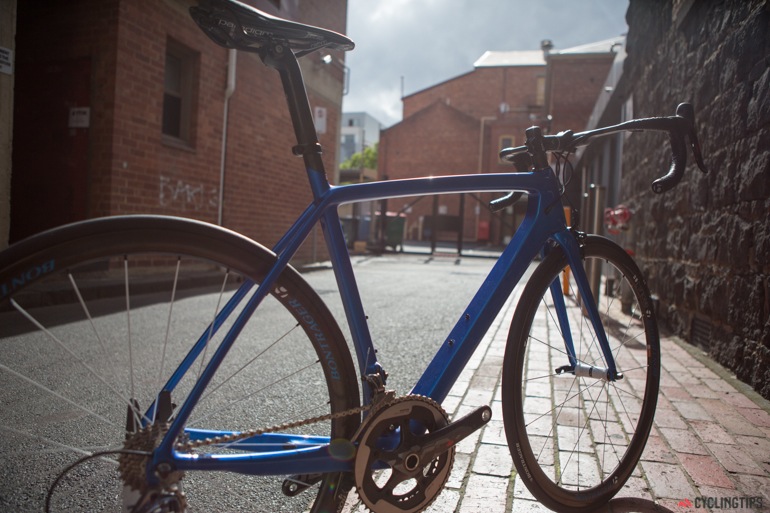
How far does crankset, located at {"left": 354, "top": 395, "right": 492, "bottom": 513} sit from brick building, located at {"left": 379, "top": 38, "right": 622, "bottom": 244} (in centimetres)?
3110

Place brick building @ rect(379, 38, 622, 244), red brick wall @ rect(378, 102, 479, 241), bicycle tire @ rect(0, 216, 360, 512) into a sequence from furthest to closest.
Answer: red brick wall @ rect(378, 102, 479, 241)
brick building @ rect(379, 38, 622, 244)
bicycle tire @ rect(0, 216, 360, 512)

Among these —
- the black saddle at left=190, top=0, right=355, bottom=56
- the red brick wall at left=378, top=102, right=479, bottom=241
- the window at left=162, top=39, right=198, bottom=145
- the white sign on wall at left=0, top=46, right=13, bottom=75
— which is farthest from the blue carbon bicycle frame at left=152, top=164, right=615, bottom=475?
the red brick wall at left=378, top=102, right=479, bottom=241

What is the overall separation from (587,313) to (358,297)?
1.03m

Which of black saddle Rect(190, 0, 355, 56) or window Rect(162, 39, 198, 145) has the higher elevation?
window Rect(162, 39, 198, 145)

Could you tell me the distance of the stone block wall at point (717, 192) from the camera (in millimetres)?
3348

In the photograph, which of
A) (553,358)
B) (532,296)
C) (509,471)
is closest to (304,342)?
(553,358)

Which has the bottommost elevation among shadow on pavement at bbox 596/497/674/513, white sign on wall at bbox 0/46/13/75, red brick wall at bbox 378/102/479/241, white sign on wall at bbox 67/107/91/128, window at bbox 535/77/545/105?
shadow on pavement at bbox 596/497/674/513

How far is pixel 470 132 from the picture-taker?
141 ft

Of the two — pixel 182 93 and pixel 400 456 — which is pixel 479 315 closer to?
pixel 400 456

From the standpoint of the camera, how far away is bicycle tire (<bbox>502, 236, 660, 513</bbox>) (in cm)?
178

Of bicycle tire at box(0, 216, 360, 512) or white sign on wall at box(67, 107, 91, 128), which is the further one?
white sign on wall at box(67, 107, 91, 128)

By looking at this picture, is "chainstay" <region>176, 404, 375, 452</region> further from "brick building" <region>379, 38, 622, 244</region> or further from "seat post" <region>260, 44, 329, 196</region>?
"brick building" <region>379, 38, 622, 244</region>

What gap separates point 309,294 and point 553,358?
10.1 ft

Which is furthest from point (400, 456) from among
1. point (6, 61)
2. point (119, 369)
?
point (6, 61)
